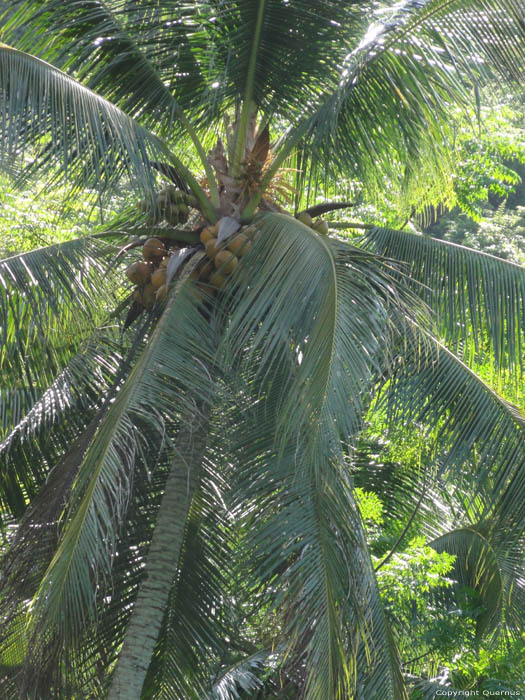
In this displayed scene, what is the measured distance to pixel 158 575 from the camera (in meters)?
5.05

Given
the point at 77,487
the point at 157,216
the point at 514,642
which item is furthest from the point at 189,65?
the point at 514,642

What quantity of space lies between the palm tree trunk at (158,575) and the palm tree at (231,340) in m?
0.01

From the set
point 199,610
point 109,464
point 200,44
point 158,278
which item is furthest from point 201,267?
point 199,610

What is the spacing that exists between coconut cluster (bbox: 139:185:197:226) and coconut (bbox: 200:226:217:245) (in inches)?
9.9

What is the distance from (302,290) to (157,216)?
62.0 inches

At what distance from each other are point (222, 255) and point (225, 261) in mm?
44

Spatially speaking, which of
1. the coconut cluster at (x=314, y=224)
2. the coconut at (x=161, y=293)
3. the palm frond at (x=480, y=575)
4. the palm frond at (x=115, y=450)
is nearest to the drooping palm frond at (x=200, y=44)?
the coconut cluster at (x=314, y=224)

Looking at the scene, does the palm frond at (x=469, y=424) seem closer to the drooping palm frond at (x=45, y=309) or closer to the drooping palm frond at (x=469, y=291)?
the drooping palm frond at (x=469, y=291)

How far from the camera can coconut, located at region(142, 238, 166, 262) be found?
5445mm

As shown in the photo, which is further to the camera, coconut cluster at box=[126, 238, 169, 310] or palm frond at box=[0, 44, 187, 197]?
coconut cluster at box=[126, 238, 169, 310]

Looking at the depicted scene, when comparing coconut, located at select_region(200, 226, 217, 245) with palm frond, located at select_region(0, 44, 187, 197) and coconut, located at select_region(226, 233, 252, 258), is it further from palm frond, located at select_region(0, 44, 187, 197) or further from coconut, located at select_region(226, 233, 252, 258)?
palm frond, located at select_region(0, 44, 187, 197)

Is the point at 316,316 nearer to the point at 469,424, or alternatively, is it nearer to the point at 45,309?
the point at 469,424

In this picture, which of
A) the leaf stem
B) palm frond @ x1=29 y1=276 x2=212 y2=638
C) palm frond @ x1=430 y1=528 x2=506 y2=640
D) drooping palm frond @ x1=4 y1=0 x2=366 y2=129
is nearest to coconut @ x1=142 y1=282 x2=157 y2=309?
palm frond @ x1=29 y1=276 x2=212 y2=638

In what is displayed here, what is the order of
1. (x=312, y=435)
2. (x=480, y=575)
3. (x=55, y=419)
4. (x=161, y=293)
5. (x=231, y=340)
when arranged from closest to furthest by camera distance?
(x=312, y=435)
(x=231, y=340)
(x=161, y=293)
(x=55, y=419)
(x=480, y=575)
